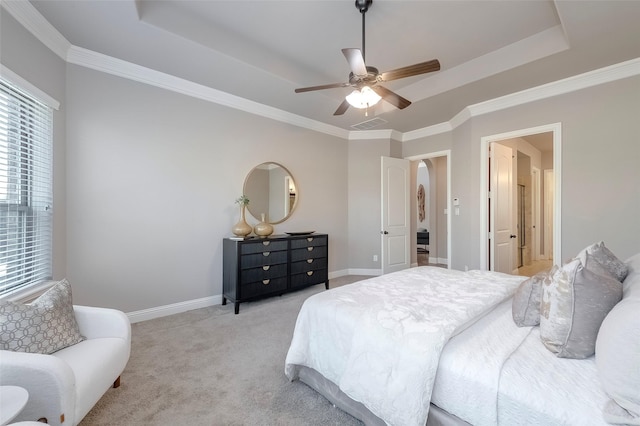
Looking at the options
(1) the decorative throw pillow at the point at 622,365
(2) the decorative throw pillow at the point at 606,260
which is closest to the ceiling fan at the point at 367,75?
(2) the decorative throw pillow at the point at 606,260

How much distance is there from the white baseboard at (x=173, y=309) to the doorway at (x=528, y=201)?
368 cm

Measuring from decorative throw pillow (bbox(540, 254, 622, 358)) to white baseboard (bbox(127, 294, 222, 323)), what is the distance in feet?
10.7

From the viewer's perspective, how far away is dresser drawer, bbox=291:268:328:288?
3.71 metres

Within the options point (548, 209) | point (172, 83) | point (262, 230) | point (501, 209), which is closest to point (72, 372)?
point (262, 230)

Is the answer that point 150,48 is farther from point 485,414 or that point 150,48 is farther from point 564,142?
point 564,142

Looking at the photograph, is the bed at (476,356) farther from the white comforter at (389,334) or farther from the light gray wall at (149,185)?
the light gray wall at (149,185)

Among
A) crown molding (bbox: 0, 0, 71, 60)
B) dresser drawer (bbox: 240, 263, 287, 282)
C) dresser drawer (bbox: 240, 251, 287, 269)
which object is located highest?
crown molding (bbox: 0, 0, 71, 60)

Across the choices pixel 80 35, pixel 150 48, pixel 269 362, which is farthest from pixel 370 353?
pixel 80 35

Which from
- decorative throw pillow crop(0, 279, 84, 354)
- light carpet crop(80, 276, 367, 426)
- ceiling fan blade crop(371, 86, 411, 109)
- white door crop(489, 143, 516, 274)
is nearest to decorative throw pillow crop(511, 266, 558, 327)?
light carpet crop(80, 276, 367, 426)

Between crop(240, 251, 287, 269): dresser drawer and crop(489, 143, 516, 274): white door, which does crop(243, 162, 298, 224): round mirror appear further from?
crop(489, 143, 516, 274): white door

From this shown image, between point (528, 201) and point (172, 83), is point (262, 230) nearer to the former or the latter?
point (172, 83)

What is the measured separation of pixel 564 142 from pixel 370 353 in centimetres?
351

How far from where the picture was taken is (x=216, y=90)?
11.1ft

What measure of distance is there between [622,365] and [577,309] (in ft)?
1.00
